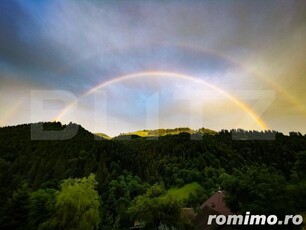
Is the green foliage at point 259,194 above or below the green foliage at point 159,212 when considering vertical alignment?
above

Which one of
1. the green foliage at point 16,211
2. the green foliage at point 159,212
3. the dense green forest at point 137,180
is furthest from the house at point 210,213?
the green foliage at point 16,211

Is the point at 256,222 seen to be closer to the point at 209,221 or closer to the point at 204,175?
the point at 209,221

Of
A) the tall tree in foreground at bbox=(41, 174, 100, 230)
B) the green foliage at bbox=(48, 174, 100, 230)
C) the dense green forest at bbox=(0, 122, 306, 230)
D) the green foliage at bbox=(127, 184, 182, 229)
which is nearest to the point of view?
the dense green forest at bbox=(0, 122, 306, 230)

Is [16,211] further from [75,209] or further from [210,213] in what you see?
[210,213]

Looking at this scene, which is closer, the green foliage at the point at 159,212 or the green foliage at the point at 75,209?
the green foliage at the point at 75,209

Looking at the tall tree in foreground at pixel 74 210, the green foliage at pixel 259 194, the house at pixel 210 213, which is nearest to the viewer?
the green foliage at pixel 259 194

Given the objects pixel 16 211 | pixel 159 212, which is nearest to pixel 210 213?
pixel 159 212

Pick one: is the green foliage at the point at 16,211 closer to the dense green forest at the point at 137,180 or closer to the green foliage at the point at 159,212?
the dense green forest at the point at 137,180

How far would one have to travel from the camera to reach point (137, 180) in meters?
129

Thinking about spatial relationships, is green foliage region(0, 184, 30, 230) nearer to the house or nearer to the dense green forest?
the dense green forest

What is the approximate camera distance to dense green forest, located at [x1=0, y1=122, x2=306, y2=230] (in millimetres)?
37469

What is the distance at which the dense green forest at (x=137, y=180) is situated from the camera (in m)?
37.5

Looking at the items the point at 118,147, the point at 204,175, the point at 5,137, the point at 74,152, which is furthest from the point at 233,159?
the point at 5,137

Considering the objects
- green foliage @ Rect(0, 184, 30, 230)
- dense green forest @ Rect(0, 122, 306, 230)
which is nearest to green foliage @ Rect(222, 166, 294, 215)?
dense green forest @ Rect(0, 122, 306, 230)
